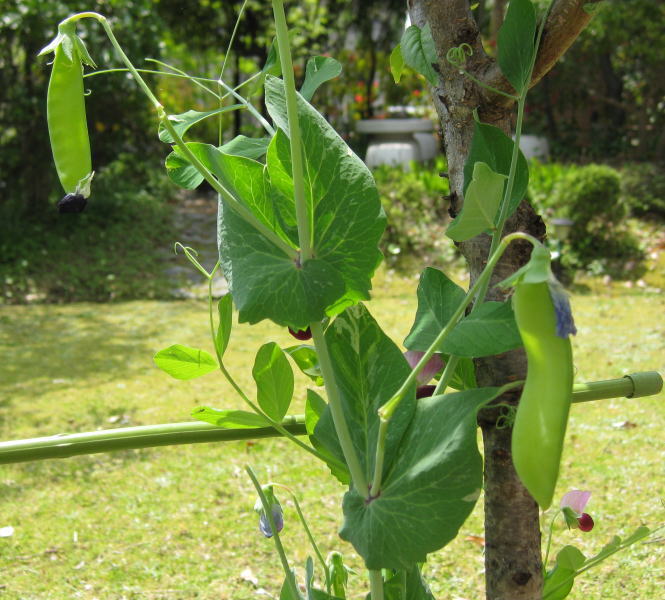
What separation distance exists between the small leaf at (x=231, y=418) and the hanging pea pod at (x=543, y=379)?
40cm

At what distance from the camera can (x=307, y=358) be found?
41.6 inches

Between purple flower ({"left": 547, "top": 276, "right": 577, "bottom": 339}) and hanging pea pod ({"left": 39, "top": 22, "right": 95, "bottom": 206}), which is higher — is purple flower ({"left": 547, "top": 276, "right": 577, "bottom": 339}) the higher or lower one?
the lower one

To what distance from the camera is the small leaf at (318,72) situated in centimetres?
89

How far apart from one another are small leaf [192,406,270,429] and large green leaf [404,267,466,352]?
208 mm

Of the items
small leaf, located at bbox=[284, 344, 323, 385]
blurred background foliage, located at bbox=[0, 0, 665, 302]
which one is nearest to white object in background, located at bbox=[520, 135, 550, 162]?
blurred background foliage, located at bbox=[0, 0, 665, 302]

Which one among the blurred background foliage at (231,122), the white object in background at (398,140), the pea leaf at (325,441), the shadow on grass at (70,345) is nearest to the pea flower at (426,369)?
the pea leaf at (325,441)

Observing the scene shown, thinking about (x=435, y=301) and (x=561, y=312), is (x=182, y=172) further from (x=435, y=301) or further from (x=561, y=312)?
(x=561, y=312)

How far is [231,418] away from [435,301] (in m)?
0.27

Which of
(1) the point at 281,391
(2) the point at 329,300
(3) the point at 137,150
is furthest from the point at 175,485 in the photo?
(3) the point at 137,150

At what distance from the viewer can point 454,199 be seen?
3.28 ft

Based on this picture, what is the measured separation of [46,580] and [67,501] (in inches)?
23.5

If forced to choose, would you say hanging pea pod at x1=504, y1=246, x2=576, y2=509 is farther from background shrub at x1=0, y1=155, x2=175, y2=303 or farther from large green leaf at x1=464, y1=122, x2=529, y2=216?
background shrub at x1=0, y1=155, x2=175, y2=303

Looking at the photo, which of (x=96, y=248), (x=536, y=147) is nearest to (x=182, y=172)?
(x=96, y=248)

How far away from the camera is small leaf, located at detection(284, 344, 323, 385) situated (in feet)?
3.41
